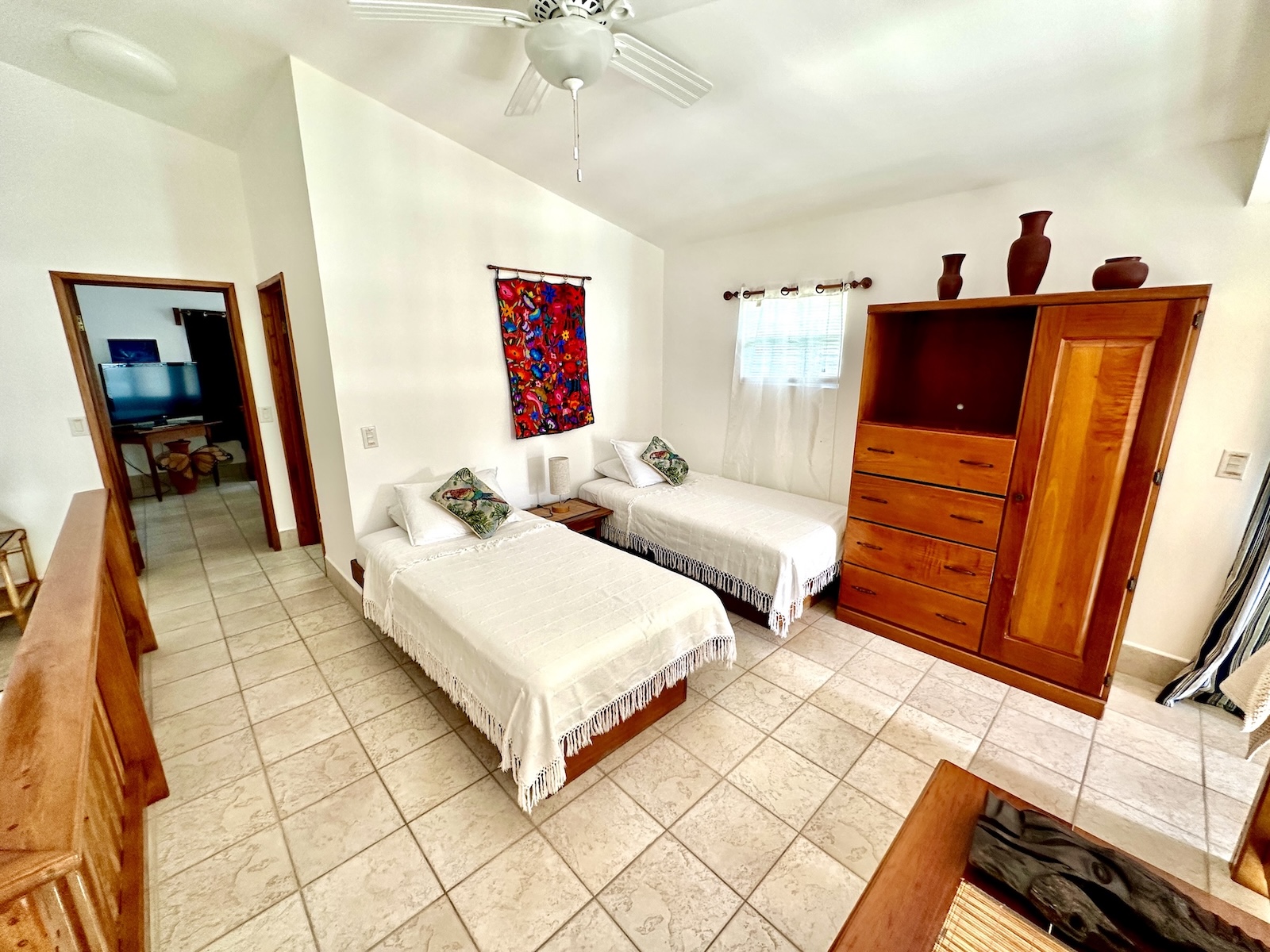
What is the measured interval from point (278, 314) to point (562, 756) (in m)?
3.40

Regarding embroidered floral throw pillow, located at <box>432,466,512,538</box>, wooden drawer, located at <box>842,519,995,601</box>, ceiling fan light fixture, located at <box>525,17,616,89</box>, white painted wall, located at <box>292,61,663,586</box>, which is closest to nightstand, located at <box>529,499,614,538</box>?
white painted wall, located at <box>292,61,663,586</box>

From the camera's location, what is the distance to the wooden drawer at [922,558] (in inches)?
90.6

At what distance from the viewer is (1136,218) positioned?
2111mm

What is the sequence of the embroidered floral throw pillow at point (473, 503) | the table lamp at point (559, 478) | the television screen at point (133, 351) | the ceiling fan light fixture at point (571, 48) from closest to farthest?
1. the ceiling fan light fixture at point (571, 48)
2. the embroidered floral throw pillow at point (473, 503)
3. the table lamp at point (559, 478)
4. the television screen at point (133, 351)

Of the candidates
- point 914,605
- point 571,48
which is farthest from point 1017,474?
point 571,48

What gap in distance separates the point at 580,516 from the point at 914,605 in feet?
6.59

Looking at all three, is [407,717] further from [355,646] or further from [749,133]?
[749,133]

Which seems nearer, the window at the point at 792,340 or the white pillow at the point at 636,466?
the window at the point at 792,340

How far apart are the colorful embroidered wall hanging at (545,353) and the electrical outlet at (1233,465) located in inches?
130

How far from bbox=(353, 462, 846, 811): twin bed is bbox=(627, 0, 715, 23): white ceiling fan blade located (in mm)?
2116

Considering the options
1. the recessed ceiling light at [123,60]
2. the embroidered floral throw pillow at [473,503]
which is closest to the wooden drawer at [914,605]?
the embroidered floral throw pillow at [473,503]

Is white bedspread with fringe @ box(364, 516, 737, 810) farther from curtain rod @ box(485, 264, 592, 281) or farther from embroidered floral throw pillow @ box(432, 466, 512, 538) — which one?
curtain rod @ box(485, 264, 592, 281)

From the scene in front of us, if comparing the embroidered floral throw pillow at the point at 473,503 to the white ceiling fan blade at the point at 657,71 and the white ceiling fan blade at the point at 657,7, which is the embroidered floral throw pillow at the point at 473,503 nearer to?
the white ceiling fan blade at the point at 657,71

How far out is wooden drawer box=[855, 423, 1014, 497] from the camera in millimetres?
2168
